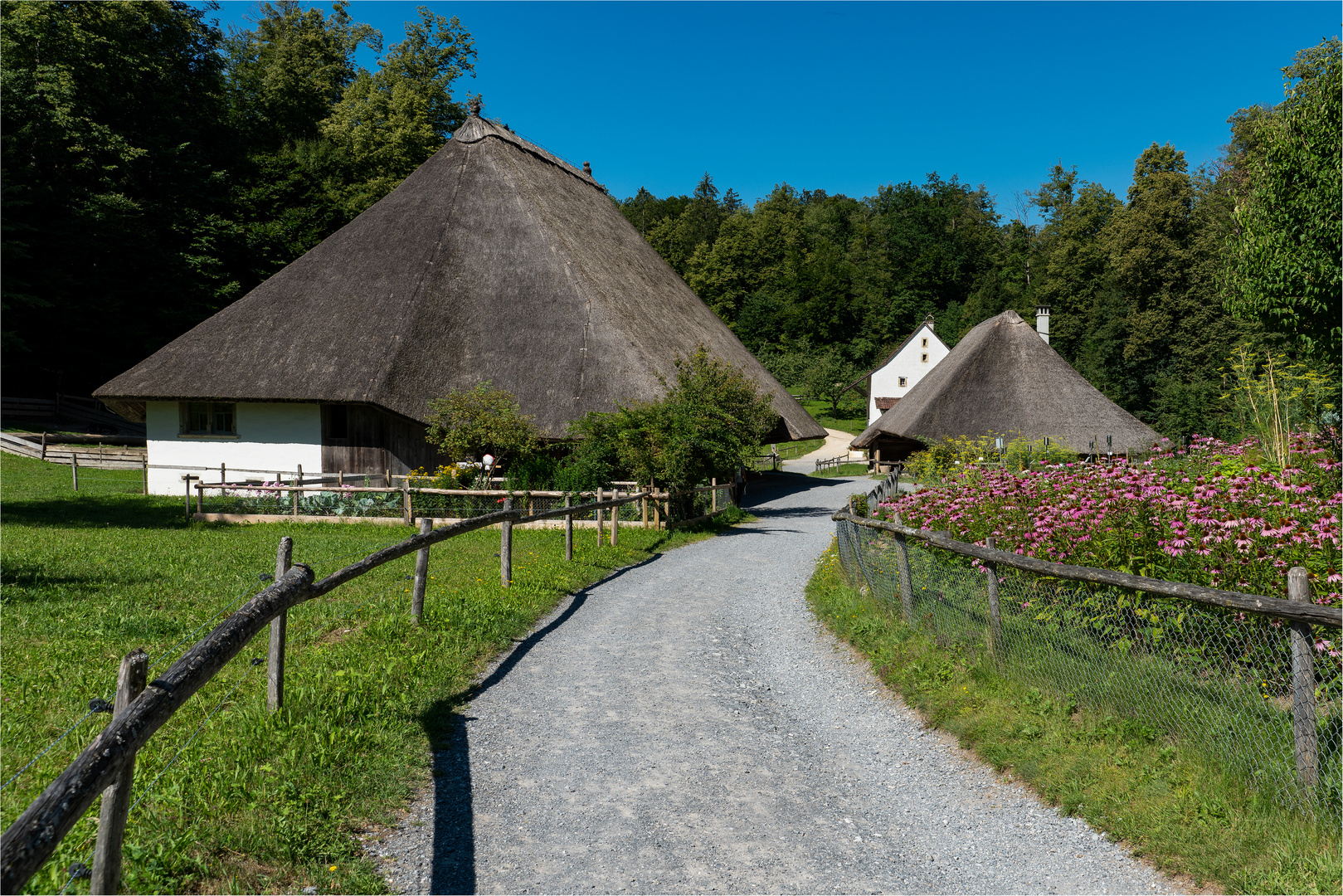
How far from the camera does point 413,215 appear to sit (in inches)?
1130

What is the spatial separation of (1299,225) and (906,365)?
37.6m

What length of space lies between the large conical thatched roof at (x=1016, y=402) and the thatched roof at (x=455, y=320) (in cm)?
618

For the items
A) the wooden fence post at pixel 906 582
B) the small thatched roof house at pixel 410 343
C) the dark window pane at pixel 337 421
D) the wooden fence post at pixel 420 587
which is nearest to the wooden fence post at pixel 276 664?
the wooden fence post at pixel 420 587

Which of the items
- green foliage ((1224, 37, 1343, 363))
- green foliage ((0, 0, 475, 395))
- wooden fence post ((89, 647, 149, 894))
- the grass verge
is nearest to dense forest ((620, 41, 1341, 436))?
green foliage ((1224, 37, 1343, 363))

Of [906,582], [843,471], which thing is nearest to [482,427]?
[906,582]

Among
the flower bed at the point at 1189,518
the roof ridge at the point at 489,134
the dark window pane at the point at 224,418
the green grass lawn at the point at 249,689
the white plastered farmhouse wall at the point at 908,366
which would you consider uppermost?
the roof ridge at the point at 489,134

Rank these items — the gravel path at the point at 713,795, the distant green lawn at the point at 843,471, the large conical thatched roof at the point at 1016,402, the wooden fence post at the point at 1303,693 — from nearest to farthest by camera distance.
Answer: the gravel path at the point at 713,795
the wooden fence post at the point at 1303,693
the large conical thatched roof at the point at 1016,402
the distant green lawn at the point at 843,471

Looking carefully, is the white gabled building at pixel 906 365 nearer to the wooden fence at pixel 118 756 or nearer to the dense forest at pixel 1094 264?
the dense forest at pixel 1094 264

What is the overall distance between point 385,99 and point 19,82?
1835cm

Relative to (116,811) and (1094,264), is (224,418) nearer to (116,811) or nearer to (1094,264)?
(116,811)

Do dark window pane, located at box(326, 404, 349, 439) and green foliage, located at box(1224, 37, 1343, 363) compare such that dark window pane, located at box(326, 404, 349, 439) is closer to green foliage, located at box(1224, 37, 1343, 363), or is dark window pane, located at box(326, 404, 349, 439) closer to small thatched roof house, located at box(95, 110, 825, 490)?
small thatched roof house, located at box(95, 110, 825, 490)

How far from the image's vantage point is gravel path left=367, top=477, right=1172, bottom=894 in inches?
164

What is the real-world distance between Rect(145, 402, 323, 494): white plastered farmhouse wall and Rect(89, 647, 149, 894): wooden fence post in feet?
70.2

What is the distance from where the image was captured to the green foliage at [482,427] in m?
20.8
